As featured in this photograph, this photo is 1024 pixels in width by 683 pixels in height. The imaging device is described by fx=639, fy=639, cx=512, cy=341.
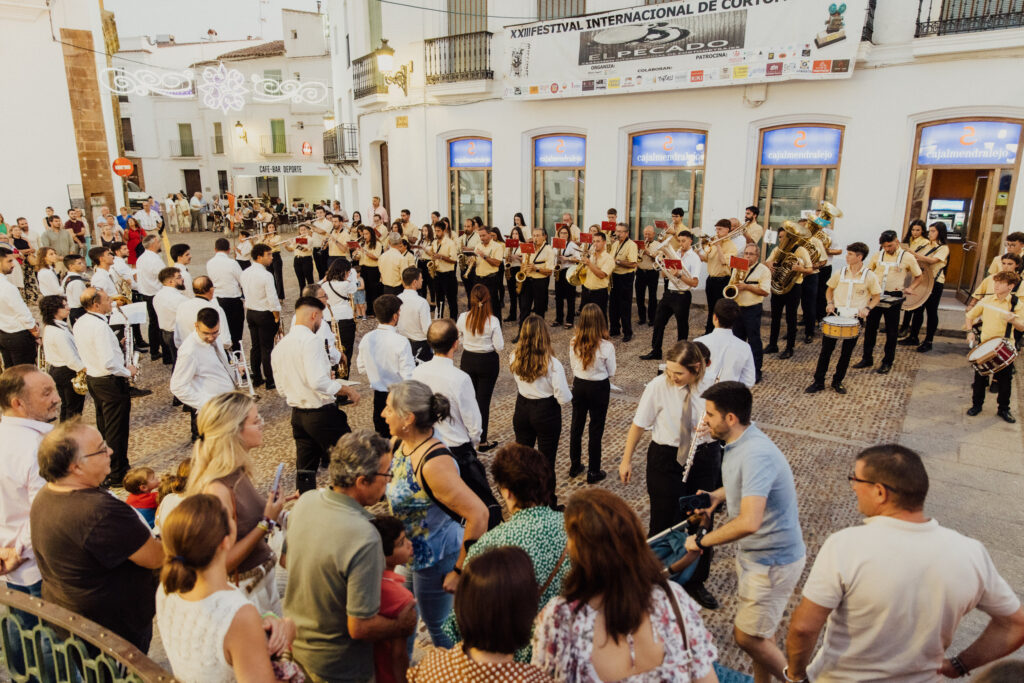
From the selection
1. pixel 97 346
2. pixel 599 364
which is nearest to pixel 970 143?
pixel 599 364

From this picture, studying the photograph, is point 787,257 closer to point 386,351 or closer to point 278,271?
point 386,351

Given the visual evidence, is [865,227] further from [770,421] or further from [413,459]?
[413,459]

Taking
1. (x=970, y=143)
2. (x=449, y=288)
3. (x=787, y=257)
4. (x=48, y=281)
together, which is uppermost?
(x=970, y=143)

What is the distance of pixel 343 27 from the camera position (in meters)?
20.8

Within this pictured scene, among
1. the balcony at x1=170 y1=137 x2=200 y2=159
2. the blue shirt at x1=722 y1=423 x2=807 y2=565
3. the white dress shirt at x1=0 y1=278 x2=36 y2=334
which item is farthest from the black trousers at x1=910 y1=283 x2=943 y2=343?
the balcony at x1=170 y1=137 x2=200 y2=159

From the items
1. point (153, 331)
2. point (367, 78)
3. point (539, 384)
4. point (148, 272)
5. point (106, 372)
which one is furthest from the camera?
point (367, 78)

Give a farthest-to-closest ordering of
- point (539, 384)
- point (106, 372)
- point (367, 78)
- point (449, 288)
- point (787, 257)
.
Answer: point (367, 78), point (449, 288), point (787, 257), point (106, 372), point (539, 384)

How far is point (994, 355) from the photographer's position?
6.65 metres

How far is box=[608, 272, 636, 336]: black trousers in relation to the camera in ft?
34.0

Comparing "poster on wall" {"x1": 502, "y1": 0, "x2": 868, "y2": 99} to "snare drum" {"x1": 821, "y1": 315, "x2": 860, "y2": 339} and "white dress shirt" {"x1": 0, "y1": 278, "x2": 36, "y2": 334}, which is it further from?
"white dress shirt" {"x1": 0, "y1": 278, "x2": 36, "y2": 334}

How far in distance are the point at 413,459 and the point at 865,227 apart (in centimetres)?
1066

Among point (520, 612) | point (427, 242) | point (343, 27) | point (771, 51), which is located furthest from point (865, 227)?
point (343, 27)

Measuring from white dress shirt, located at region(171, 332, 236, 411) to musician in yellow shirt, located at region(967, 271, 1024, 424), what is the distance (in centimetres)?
Answer: 778

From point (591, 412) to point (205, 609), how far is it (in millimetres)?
3848
